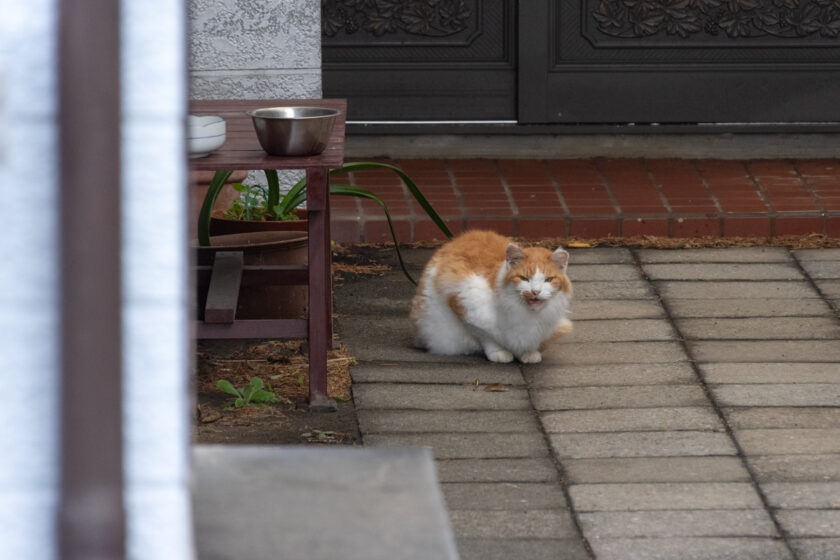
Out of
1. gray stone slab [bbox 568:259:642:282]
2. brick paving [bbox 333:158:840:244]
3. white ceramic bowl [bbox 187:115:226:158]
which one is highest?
white ceramic bowl [bbox 187:115:226:158]

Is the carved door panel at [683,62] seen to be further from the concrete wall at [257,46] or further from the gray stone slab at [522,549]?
the gray stone slab at [522,549]

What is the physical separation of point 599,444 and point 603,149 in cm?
332

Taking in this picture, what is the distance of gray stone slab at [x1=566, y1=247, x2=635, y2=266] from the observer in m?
5.36

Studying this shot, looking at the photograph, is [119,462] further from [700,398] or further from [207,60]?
[207,60]

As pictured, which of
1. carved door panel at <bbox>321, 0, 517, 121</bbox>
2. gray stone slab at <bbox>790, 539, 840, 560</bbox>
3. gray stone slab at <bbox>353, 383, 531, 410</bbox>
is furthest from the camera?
carved door panel at <bbox>321, 0, 517, 121</bbox>

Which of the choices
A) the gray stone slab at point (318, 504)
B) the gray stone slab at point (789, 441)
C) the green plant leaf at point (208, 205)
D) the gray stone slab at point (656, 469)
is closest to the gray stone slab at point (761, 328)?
the gray stone slab at point (789, 441)

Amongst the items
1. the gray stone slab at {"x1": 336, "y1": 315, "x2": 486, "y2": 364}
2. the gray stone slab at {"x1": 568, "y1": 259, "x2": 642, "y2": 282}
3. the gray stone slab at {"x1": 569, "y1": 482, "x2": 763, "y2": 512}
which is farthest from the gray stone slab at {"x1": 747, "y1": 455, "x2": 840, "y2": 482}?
the gray stone slab at {"x1": 568, "y1": 259, "x2": 642, "y2": 282}

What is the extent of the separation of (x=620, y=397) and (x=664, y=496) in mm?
743

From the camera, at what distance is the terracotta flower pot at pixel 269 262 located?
4.37m

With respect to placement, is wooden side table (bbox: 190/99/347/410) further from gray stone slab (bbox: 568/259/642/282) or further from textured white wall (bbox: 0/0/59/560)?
textured white wall (bbox: 0/0/59/560)

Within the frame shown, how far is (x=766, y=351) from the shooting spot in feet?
14.1

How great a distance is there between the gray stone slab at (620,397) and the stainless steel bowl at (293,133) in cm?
111

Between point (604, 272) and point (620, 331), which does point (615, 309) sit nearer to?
point (620, 331)

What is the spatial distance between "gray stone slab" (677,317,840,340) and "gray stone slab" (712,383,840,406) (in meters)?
0.49
